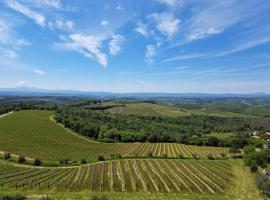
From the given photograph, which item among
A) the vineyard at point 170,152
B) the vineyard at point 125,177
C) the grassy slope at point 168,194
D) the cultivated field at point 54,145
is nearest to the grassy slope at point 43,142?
the cultivated field at point 54,145

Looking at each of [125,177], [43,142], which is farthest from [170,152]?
[43,142]

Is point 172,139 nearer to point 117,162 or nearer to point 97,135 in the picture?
point 97,135

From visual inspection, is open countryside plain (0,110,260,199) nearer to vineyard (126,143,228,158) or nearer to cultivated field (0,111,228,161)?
cultivated field (0,111,228,161)

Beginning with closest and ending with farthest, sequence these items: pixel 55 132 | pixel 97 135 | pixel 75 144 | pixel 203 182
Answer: pixel 203 182 → pixel 75 144 → pixel 55 132 → pixel 97 135

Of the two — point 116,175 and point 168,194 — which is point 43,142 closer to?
point 116,175

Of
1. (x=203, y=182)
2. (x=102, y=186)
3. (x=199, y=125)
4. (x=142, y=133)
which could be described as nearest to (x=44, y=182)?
(x=102, y=186)

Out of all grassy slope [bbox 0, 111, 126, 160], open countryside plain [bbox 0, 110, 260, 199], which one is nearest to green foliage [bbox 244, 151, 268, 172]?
open countryside plain [bbox 0, 110, 260, 199]
